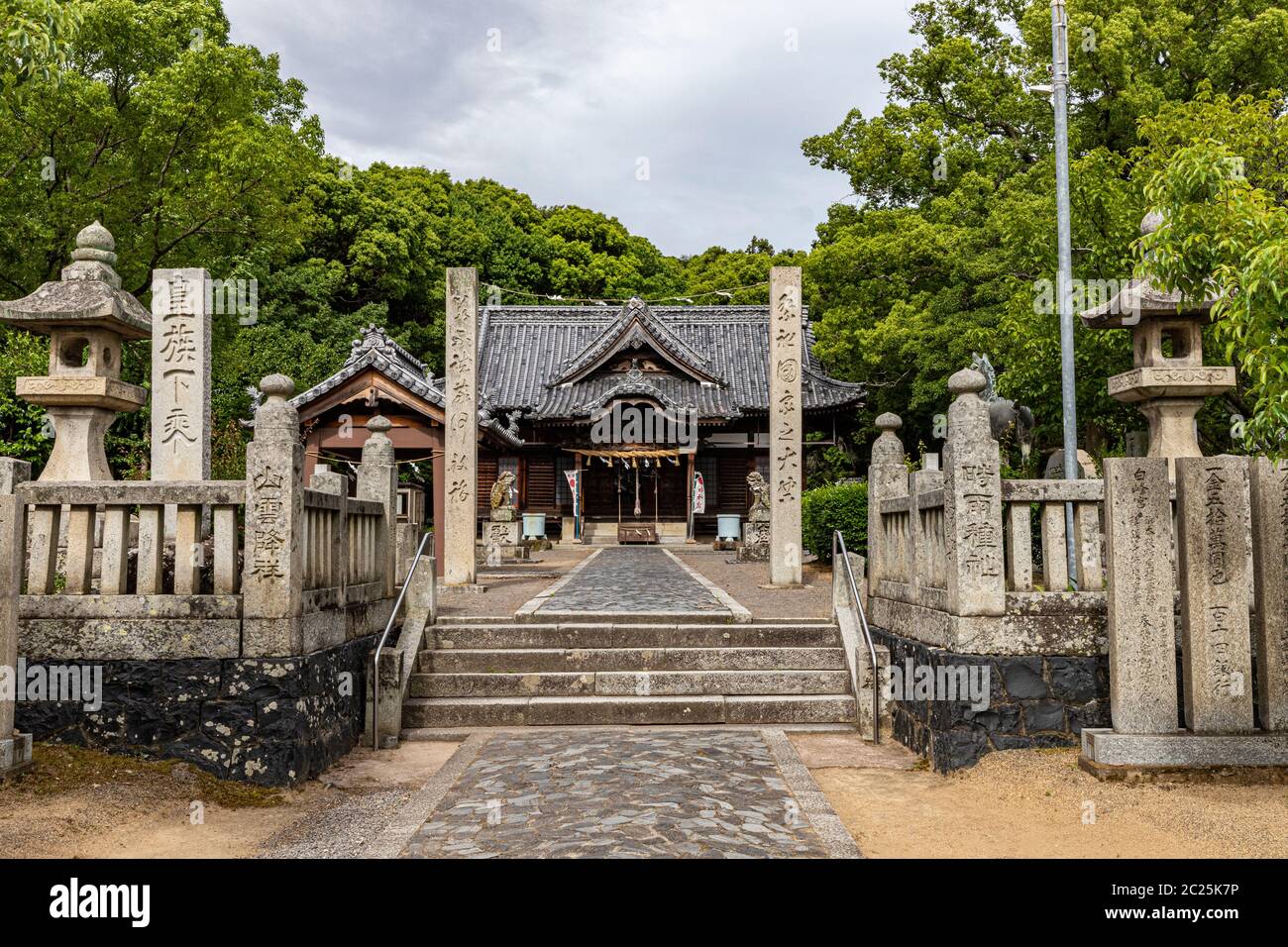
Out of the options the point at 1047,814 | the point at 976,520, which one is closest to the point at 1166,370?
the point at 976,520

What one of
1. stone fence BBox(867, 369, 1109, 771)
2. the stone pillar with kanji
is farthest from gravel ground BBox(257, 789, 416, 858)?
the stone pillar with kanji

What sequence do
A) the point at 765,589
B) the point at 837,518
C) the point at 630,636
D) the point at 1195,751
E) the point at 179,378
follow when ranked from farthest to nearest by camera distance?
the point at 837,518 < the point at 765,589 < the point at 179,378 < the point at 630,636 < the point at 1195,751

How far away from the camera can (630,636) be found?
31.8 feet

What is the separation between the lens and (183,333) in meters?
10.6

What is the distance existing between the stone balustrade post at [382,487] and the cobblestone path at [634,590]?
6.96 feet

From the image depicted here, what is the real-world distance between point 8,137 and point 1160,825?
66.0 feet

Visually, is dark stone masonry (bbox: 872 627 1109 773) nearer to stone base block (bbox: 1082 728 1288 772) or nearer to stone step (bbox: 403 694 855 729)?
stone base block (bbox: 1082 728 1288 772)

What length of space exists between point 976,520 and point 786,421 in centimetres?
753

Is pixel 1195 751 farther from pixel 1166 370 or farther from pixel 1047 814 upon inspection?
pixel 1166 370

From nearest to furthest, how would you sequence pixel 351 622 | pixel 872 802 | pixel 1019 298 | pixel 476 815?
pixel 476 815
pixel 872 802
pixel 351 622
pixel 1019 298

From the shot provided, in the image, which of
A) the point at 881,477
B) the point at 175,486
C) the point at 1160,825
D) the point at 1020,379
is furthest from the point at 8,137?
the point at 1160,825

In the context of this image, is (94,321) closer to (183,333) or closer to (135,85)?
(183,333)

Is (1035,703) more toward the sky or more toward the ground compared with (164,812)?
more toward the sky

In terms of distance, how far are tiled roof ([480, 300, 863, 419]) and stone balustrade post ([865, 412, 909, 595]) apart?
67.0ft
